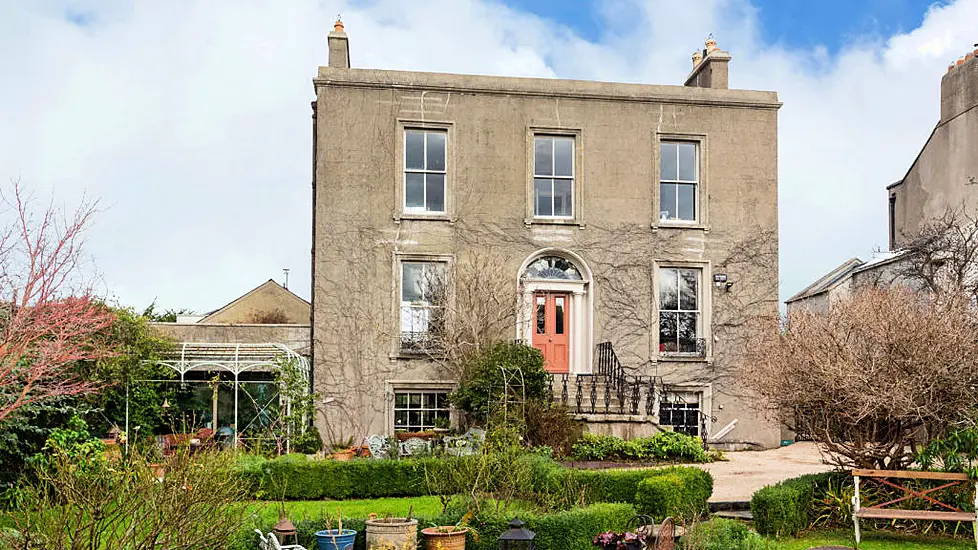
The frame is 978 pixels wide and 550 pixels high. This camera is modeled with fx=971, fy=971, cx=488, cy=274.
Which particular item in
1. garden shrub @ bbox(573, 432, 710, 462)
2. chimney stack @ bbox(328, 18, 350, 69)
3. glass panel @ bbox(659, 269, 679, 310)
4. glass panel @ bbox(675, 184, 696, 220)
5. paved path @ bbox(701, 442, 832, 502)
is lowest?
paved path @ bbox(701, 442, 832, 502)

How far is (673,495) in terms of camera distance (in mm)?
11930

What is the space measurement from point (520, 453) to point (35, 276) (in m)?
7.10

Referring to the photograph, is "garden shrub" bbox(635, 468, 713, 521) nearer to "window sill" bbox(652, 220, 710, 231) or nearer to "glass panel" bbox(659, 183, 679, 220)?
"window sill" bbox(652, 220, 710, 231)

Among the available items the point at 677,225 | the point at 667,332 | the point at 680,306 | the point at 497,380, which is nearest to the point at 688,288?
the point at 680,306

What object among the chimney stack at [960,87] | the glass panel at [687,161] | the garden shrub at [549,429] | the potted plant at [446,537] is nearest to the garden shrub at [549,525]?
the potted plant at [446,537]

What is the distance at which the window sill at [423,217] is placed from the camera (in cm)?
2127

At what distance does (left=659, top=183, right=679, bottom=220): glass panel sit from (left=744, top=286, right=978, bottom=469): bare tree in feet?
31.2

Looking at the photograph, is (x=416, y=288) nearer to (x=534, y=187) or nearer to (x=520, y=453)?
(x=534, y=187)

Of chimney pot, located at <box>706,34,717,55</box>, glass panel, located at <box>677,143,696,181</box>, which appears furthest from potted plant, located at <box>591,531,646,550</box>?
chimney pot, located at <box>706,34,717,55</box>

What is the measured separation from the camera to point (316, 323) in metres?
21.0

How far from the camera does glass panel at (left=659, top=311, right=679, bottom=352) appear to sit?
2195 cm

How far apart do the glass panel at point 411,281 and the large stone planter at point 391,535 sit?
11.4m

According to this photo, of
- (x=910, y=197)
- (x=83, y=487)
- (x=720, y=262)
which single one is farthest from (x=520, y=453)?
(x=910, y=197)

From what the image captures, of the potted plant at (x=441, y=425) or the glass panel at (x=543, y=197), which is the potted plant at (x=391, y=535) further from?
the glass panel at (x=543, y=197)
